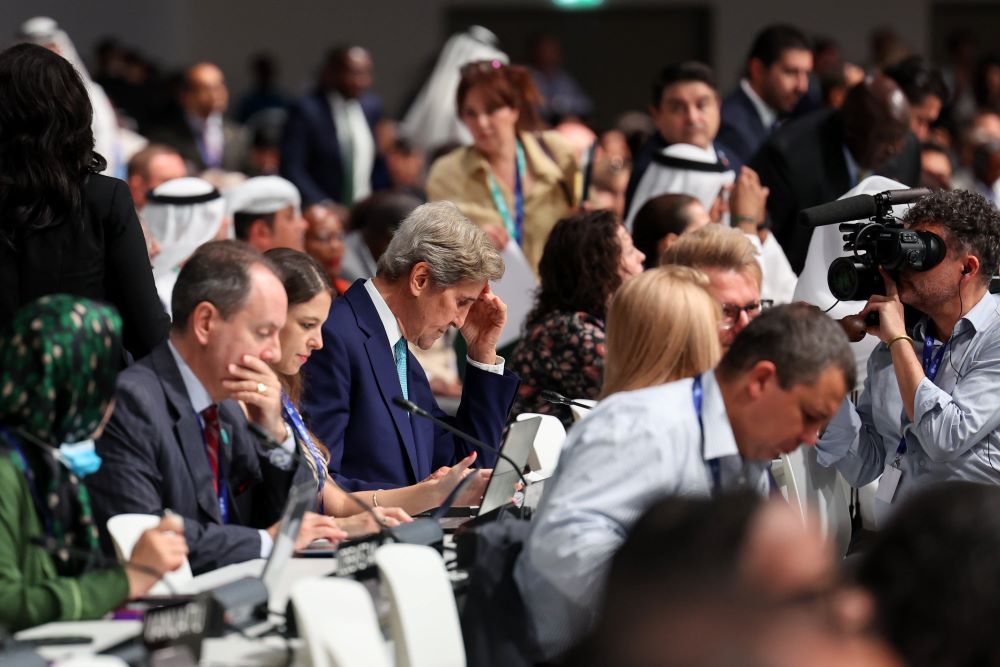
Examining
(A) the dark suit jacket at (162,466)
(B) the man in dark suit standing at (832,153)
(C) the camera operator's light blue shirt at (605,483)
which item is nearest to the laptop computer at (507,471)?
(C) the camera operator's light blue shirt at (605,483)

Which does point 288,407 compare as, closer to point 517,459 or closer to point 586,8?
point 517,459

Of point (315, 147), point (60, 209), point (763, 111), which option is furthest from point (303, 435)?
point (315, 147)

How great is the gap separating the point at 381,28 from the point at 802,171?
840 centimetres

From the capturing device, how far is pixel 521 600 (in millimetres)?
2617

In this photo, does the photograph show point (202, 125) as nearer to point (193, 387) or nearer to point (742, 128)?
point (742, 128)

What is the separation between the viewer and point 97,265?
3.53m

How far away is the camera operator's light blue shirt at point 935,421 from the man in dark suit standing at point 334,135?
5.10m

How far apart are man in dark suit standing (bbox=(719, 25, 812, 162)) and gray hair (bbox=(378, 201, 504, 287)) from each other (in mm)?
2906

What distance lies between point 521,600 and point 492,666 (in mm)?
118

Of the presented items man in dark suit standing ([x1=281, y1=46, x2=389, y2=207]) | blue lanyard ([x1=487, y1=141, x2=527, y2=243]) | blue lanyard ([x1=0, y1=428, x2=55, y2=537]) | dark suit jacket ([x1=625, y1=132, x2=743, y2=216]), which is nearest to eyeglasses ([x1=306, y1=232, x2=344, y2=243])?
blue lanyard ([x1=487, y1=141, x2=527, y2=243])

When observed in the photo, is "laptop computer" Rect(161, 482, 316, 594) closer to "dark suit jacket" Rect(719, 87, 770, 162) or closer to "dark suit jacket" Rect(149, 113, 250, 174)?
"dark suit jacket" Rect(719, 87, 770, 162)

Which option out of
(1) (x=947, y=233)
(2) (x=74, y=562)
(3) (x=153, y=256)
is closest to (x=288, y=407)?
(2) (x=74, y=562)

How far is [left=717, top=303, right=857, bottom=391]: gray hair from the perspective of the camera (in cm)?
256

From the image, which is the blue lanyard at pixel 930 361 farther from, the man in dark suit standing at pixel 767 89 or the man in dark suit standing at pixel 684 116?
the man in dark suit standing at pixel 767 89
